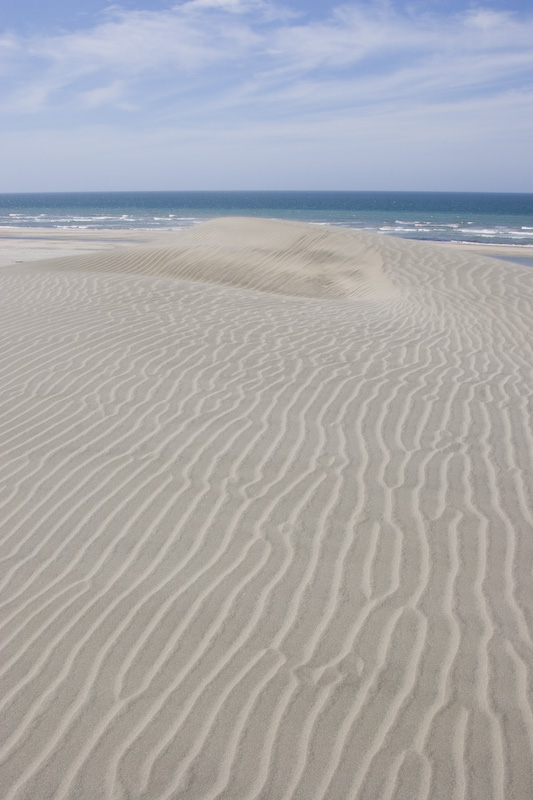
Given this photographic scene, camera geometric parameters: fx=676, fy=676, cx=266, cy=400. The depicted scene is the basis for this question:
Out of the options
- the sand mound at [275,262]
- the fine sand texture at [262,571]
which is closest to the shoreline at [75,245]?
the sand mound at [275,262]

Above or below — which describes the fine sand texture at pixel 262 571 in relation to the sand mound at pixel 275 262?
below

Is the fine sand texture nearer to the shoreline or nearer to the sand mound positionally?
the sand mound

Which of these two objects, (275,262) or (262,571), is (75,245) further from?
(262,571)

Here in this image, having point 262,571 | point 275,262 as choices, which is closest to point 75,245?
point 275,262

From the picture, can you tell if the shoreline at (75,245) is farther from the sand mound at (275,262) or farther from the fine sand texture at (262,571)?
the fine sand texture at (262,571)

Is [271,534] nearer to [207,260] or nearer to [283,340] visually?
[283,340]

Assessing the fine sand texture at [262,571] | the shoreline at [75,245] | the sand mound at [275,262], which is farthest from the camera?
the shoreline at [75,245]

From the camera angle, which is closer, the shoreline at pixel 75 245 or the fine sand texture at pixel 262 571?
the fine sand texture at pixel 262 571
